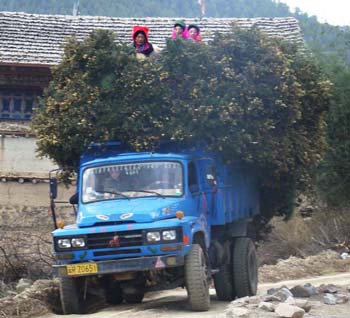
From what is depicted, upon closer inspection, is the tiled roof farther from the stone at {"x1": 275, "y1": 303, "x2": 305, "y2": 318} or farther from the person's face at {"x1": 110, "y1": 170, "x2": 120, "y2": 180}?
the stone at {"x1": 275, "y1": 303, "x2": 305, "y2": 318}

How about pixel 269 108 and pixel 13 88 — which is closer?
pixel 269 108

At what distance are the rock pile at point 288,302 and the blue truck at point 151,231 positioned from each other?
1.03m

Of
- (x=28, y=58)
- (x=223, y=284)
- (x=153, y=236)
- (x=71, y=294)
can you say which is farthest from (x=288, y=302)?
(x=28, y=58)

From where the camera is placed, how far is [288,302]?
10.7 metres

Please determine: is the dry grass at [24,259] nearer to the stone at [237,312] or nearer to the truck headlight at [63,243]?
the truck headlight at [63,243]

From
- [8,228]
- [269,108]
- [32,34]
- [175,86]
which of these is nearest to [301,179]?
[269,108]

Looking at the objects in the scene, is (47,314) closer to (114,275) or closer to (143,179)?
(114,275)

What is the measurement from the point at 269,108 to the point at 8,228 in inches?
447

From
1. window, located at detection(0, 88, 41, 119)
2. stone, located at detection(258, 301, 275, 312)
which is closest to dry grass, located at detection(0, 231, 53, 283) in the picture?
window, located at detection(0, 88, 41, 119)

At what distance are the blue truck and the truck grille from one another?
14 mm

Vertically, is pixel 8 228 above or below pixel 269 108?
below

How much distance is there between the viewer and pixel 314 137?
1603cm

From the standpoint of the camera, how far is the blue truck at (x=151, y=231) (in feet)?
39.8

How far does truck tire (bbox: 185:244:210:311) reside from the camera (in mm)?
12102
